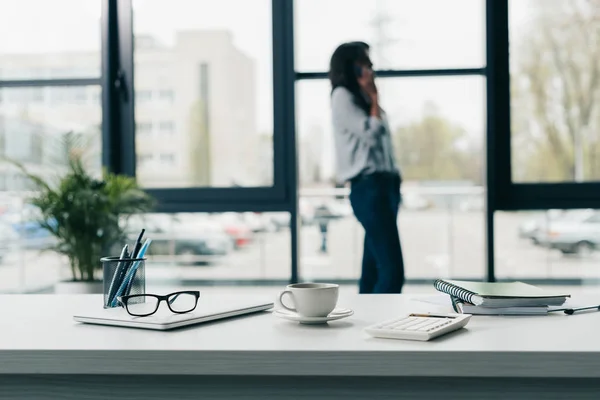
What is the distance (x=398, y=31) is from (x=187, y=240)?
161 cm

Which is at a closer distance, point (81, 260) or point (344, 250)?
point (81, 260)

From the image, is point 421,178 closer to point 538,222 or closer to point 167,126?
point 538,222

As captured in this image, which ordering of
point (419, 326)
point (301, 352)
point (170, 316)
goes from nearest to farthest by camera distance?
point (301, 352), point (419, 326), point (170, 316)

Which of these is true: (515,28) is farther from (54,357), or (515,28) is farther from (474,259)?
(54,357)

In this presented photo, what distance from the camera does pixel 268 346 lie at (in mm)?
982

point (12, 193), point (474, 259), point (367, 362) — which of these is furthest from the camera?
point (474, 259)

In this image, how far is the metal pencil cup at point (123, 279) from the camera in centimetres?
129

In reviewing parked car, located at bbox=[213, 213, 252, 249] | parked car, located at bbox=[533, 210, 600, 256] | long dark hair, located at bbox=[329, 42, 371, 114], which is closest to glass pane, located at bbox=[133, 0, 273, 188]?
parked car, located at bbox=[213, 213, 252, 249]

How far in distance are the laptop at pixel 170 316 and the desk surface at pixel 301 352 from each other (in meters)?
0.02

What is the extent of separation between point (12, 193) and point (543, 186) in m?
2.84

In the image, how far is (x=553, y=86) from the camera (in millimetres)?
3881

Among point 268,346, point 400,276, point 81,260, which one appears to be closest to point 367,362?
point 268,346

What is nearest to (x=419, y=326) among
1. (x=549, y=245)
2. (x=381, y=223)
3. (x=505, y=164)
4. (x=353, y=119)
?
(x=381, y=223)

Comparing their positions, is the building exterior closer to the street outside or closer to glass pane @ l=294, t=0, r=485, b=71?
glass pane @ l=294, t=0, r=485, b=71
